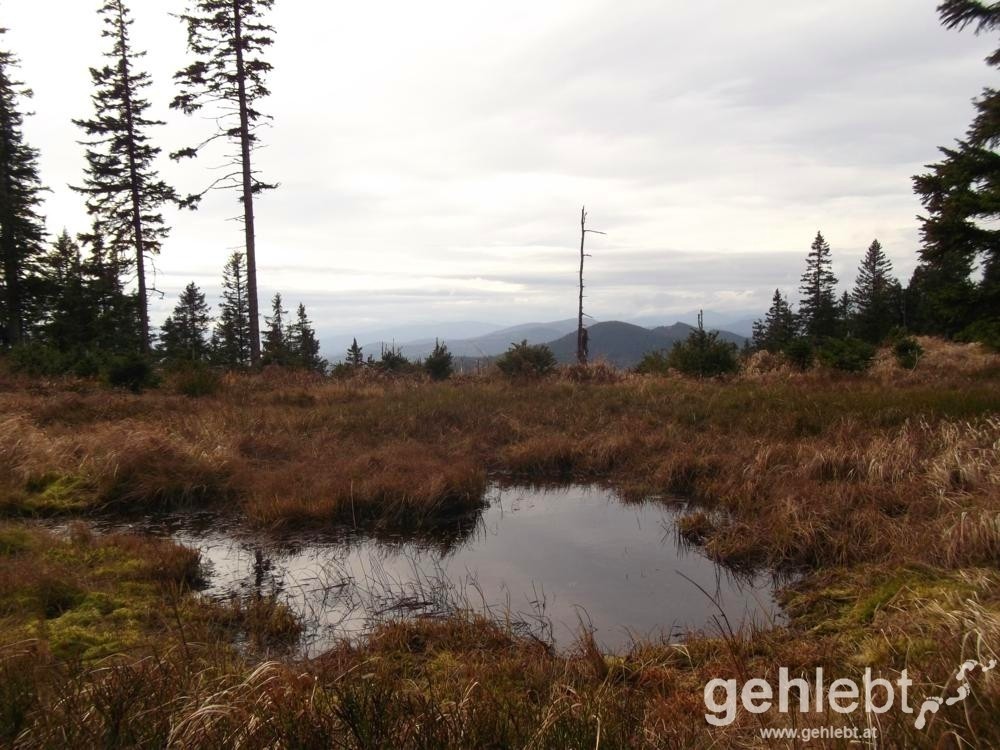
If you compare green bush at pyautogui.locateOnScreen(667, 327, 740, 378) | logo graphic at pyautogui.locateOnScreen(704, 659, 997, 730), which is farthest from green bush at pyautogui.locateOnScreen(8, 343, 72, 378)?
logo graphic at pyautogui.locateOnScreen(704, 659, 997, 730)

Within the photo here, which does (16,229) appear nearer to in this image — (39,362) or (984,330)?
(39,362)

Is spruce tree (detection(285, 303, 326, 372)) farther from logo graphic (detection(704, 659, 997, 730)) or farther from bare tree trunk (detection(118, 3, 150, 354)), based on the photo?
logo graphic (detection(704, 659, 997, 730))

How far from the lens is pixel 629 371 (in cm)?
1811

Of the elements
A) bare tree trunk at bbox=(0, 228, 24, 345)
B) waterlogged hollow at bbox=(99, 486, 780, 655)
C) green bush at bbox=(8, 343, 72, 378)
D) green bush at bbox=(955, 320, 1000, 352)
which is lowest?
waterlogged hollow at bbox=(99, 486, 780, 655)

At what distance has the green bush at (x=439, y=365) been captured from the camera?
696 inches

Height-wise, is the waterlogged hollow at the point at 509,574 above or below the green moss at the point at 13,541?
below

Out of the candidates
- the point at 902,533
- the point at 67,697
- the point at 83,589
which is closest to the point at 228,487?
the point at 83,589

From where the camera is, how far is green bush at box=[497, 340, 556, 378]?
1702 centimetres

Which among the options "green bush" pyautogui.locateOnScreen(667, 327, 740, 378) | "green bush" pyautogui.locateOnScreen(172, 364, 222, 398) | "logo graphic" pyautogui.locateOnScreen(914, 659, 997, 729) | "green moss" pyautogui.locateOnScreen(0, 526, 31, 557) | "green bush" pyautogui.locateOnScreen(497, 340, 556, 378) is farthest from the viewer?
"green bush" pyautogui.locateOnScreen(497, 340, 556, 378)

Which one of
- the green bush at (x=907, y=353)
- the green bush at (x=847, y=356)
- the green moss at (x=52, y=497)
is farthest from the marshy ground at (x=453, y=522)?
the green bush at (x=907, y=353)

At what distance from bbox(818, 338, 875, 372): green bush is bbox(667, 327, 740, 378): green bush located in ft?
7.41

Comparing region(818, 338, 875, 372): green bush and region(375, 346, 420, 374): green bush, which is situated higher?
region(818, 338, 875, 372): green bush

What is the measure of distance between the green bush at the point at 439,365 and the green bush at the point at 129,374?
288 inches

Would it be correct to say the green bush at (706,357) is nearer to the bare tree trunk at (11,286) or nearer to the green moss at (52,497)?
the green moss at (52,497)
